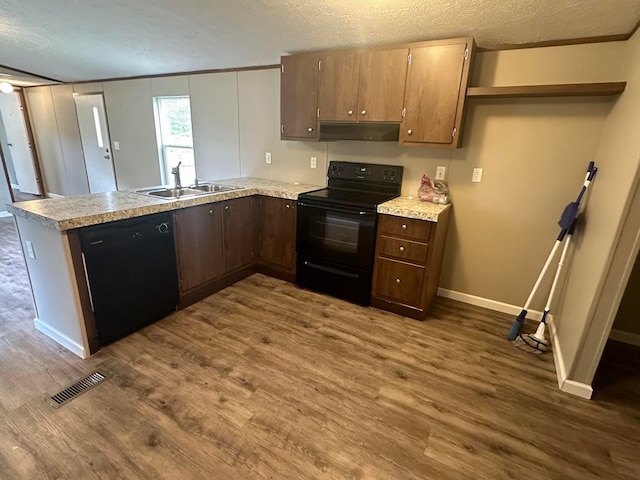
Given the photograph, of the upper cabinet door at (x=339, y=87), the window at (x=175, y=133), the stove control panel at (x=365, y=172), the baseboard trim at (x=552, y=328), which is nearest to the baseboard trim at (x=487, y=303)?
the baseboard trim at (x=552, y=328)

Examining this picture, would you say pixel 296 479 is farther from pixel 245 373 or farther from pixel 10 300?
pixel 10 300

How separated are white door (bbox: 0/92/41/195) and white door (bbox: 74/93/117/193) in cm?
198

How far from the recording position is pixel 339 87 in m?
2.89

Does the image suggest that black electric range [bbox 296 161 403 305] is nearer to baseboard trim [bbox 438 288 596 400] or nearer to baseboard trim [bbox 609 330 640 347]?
baseboard trim [bbox 438 288 596 400]

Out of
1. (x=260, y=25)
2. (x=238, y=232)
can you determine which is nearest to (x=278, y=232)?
(x=238, y=232)

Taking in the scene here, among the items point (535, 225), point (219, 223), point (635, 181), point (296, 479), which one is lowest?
point (296, 479)

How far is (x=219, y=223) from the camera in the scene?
3.04 metres

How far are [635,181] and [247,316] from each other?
2710 millimetres

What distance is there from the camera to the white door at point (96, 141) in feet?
17.6

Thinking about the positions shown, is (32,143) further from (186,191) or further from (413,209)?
(413,209)

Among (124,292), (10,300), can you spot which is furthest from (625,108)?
(10,300)

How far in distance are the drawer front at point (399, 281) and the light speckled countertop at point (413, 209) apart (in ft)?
1.40

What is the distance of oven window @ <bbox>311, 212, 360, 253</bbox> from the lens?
114 inches

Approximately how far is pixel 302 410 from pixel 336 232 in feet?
5.20
